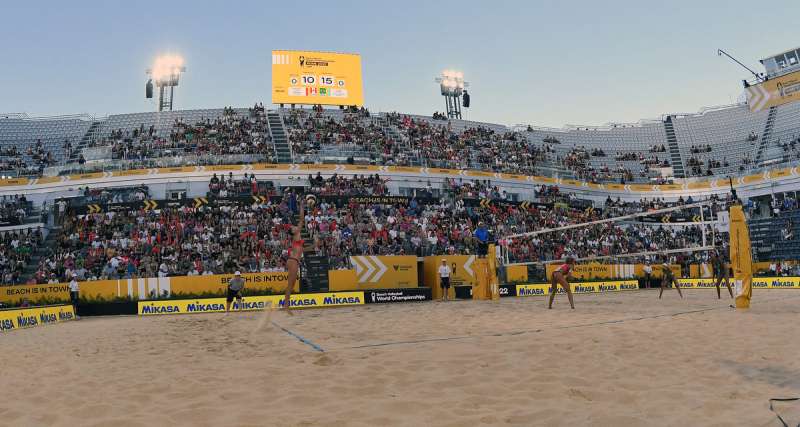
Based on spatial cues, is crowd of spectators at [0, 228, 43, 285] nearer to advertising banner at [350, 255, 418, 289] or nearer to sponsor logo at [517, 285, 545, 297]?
advertising banner at [350, 255, 418, 289]

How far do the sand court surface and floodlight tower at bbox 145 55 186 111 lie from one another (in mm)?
41728

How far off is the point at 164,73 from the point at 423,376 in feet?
159

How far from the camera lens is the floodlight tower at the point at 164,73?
159ft

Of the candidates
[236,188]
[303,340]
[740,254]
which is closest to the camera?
[303,340]

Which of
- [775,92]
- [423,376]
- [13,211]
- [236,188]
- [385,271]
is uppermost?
[775,92]

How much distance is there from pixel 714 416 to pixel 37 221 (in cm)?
3487

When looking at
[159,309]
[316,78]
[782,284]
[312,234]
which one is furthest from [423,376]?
[316,78]

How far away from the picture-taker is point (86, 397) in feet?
19.9

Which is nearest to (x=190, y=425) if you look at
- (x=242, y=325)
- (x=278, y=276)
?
(x=242, y=325)

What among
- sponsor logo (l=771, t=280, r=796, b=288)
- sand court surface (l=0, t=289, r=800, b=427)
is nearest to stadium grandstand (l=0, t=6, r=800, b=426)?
sand court surface (l=0, t=289, r=800, b=427)

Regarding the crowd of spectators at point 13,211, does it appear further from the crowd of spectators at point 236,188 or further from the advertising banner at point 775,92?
the advertising banner at point 775,92

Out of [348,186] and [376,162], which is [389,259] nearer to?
[348,186]

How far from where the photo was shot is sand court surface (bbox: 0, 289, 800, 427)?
505 centimetres

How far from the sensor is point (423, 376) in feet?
21.5
